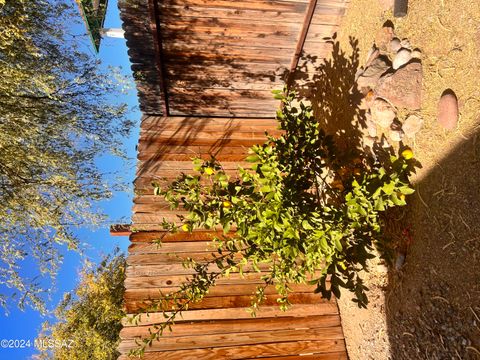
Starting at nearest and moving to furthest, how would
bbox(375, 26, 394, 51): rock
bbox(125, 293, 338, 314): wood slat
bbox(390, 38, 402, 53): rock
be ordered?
bbox(390, 38, 402, 53): rock
bbox(375, 26, 394, 51): rock
bbox(125, 293, 338, 314): wood slat

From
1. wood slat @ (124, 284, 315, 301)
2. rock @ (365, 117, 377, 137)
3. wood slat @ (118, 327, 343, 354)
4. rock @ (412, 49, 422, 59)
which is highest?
rock @ (412, 49, 422, 59)

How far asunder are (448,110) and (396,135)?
2.48ft

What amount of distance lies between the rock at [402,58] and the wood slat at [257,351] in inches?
163

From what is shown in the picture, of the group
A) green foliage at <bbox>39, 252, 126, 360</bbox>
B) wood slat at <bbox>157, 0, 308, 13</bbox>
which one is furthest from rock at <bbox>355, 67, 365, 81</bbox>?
green foliage at <bbox>39, 252, 126, 360</bbox>

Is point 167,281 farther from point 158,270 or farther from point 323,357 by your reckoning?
point 323,357

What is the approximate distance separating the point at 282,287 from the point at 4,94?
5.43 metres

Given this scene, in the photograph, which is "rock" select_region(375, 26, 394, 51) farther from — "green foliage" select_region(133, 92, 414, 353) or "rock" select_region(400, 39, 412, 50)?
"green foliage" select_region(133, 92, 414, 353)

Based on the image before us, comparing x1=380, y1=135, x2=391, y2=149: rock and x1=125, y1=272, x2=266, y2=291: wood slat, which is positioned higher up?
x1=380, y1=135, x2=391, y2=149: rock

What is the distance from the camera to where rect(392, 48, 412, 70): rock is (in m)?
4.00

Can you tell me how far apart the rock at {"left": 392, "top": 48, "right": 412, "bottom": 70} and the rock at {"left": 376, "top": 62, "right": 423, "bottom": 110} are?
0.10 metres

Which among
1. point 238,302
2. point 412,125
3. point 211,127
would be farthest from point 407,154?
point 211,127

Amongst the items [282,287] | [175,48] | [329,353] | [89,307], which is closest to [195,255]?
[282,287]

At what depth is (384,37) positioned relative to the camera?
446cm

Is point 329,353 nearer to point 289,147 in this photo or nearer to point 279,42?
point 289,147
